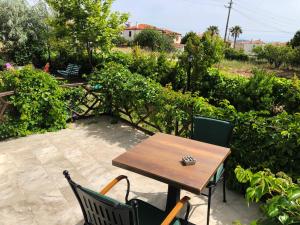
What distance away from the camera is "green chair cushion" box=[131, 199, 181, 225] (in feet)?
7.88

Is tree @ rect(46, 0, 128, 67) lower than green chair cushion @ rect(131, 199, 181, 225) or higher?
higher

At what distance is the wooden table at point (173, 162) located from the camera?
2375 mm

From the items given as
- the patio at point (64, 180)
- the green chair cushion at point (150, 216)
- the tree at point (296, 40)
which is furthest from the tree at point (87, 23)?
the tree at point (296, 40)

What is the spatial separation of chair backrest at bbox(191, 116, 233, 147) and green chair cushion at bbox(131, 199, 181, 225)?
1.42 metres

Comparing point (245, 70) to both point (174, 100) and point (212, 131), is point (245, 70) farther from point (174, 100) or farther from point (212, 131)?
point (212, 131)

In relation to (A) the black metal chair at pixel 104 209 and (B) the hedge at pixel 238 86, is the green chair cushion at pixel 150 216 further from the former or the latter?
(B) the hedge at pixel 238 86

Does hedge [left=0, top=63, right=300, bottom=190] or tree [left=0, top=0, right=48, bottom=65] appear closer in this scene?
hedge [left=0, top=63, right=300, bottom=190]

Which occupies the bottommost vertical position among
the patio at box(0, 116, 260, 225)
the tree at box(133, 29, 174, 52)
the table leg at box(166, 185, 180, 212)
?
the patio at box(0, 116, 260, 225)


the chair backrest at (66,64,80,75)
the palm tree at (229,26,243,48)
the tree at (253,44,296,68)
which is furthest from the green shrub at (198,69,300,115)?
the palm tree at (229,26,243,48)

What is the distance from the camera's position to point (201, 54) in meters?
9.00

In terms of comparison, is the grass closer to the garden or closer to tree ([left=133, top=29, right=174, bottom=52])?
tree ([left=133, top=29, right=174, bottom=52])

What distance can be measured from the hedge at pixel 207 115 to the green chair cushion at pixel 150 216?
170 centimetres

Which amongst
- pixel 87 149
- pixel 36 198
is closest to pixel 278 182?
pixel 36 198

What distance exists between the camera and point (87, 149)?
4961 mm
